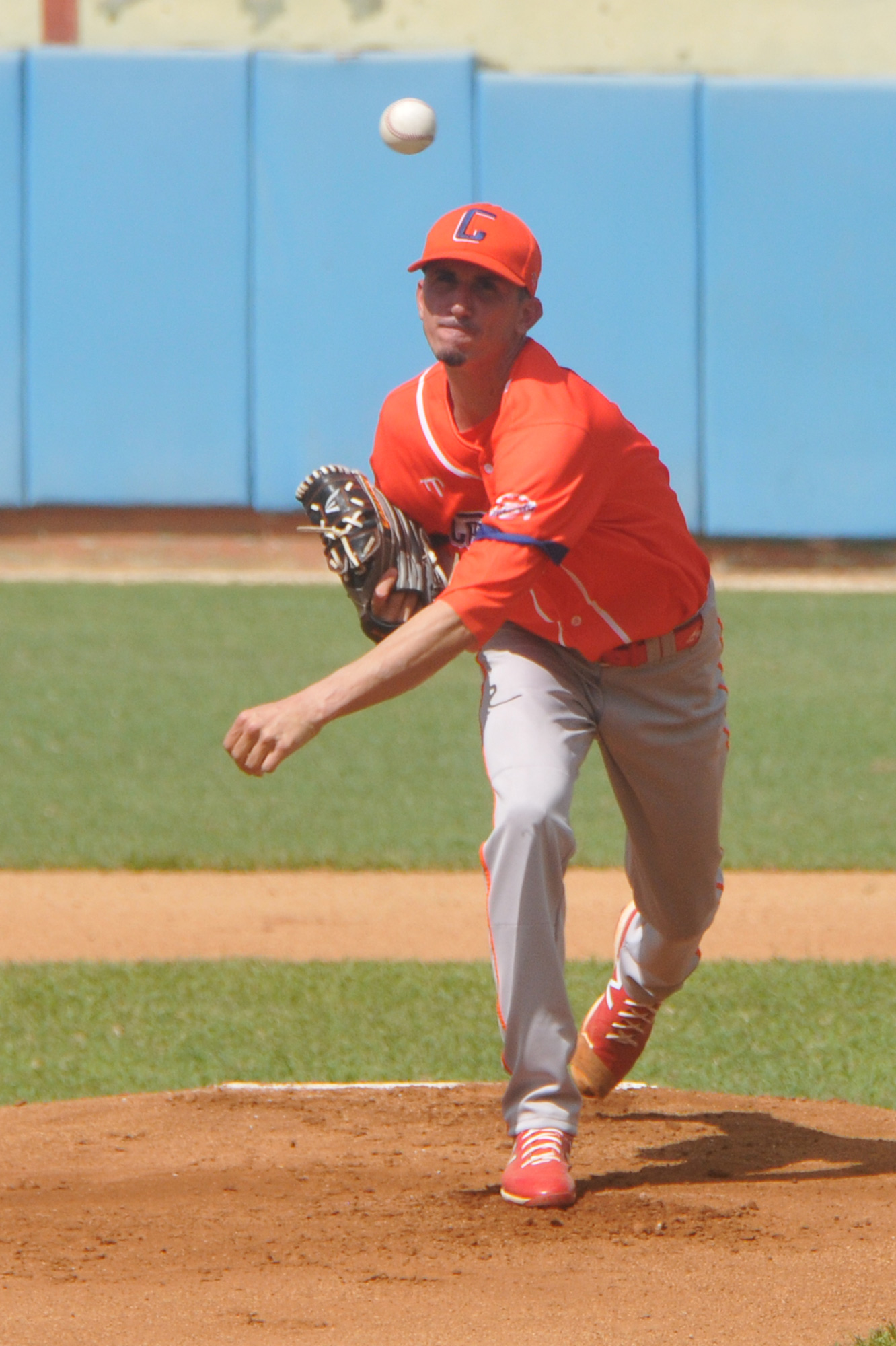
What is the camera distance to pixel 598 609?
3799mm

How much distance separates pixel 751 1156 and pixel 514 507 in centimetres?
163

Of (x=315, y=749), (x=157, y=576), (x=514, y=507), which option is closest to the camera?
(x=514, y=507)

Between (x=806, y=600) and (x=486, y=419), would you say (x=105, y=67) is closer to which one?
(x=806, y=600)

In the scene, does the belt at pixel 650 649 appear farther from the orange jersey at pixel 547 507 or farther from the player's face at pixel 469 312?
the player's face at pixel 469 312

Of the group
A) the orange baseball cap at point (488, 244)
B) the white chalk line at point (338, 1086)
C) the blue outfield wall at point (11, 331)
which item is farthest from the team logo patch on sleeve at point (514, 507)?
the blue outfield wall at point (11, 331)

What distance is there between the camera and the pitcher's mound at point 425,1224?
2998 mm

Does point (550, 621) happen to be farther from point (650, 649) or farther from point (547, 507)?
point (547, 507)

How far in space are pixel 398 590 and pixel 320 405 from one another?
11747mm

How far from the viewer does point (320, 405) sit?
50.5 feet

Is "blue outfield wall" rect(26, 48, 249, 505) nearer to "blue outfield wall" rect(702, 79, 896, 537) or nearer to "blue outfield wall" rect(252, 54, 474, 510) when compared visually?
"blue outfield wall" rect(252, 54, 474, 510)

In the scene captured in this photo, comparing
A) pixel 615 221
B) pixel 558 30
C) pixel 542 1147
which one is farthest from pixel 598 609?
pixel 558 30

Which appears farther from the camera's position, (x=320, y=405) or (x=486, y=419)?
(x=320, y=405)

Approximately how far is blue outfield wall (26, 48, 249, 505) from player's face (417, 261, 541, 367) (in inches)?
467

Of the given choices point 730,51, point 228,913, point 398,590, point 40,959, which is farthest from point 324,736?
point 730,51
